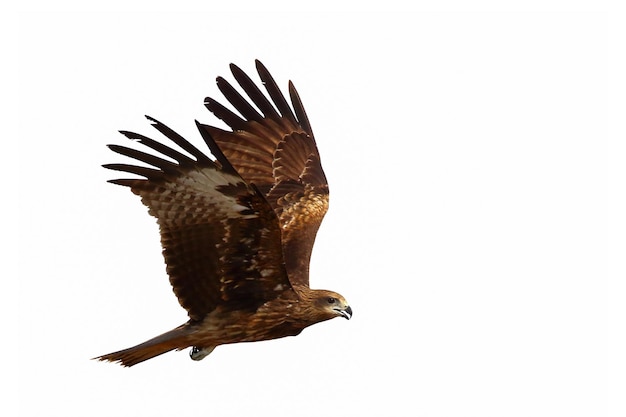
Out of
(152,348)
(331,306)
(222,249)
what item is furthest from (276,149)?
(152,348)

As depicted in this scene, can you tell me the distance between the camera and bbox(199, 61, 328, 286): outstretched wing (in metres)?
13.1

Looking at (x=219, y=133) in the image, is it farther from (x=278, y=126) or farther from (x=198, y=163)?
(x=198, y=163)

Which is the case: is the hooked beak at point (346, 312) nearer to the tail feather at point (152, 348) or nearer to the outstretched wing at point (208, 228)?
the outstretched wing at point (208, 228)

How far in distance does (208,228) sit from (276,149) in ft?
9.19

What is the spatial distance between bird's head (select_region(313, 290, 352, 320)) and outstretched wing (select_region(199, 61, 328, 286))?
1300 millimetres

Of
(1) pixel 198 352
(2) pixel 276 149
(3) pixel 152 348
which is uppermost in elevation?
(2) pixel 276 149

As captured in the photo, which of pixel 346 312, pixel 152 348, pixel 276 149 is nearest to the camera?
pixel 152 348

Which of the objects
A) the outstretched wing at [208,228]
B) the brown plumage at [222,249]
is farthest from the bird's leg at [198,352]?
the outstretched wing at [208,228]

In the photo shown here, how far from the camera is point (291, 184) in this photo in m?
13.4

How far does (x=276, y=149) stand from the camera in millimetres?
13461

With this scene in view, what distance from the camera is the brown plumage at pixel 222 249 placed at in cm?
1056

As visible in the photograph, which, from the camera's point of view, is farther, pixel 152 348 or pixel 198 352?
pixel 198 352

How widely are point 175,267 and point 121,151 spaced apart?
1.18 metres

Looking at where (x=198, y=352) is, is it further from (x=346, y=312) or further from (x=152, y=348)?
(x=346, y=312)
